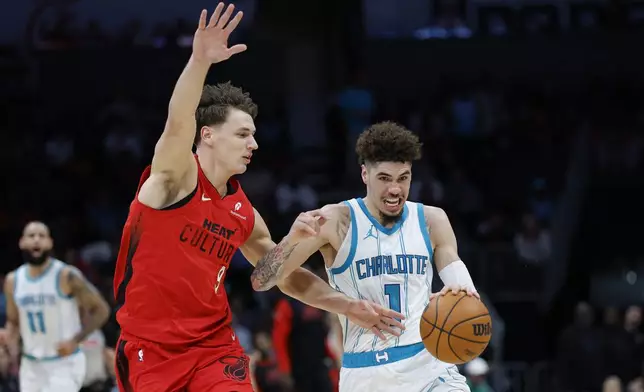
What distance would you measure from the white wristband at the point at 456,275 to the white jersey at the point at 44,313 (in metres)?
5.44

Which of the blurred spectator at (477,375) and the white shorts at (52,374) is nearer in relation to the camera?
the white shorts at (52,374)

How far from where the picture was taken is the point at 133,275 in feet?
19.3

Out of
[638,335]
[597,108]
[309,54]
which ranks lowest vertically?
[638,335]

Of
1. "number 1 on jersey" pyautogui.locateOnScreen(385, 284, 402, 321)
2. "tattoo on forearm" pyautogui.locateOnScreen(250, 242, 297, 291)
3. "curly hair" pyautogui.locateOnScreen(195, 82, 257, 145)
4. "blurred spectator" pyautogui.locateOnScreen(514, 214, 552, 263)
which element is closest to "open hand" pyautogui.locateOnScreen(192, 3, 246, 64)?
"curly hair" pyautogui.locateOnScreen(195, 82, 257, 145)

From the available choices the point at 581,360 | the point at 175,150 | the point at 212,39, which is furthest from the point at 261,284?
the point at 581,360

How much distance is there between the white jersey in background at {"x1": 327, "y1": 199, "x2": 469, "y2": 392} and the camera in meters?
6.28

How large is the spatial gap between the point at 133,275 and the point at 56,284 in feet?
17.0

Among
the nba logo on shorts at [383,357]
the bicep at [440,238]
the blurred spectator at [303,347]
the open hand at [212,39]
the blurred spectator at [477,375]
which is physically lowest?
the blurred spectator at [477,375]

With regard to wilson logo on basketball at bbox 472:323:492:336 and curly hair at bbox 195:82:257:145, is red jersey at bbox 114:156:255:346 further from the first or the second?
wilson logo on basketball at bbox 472:323:492:336

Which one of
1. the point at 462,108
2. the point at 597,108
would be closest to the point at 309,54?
the point at 462,108

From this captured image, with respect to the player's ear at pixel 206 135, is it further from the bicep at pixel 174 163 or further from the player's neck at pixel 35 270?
the player's neck at pixel 35 270

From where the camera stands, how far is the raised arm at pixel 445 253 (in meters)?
6.20

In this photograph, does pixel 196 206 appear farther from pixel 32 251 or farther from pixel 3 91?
pixel 3 91

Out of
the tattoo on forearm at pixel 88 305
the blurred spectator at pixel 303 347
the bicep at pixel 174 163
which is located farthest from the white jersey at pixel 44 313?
the bicep at pixel 174 163
